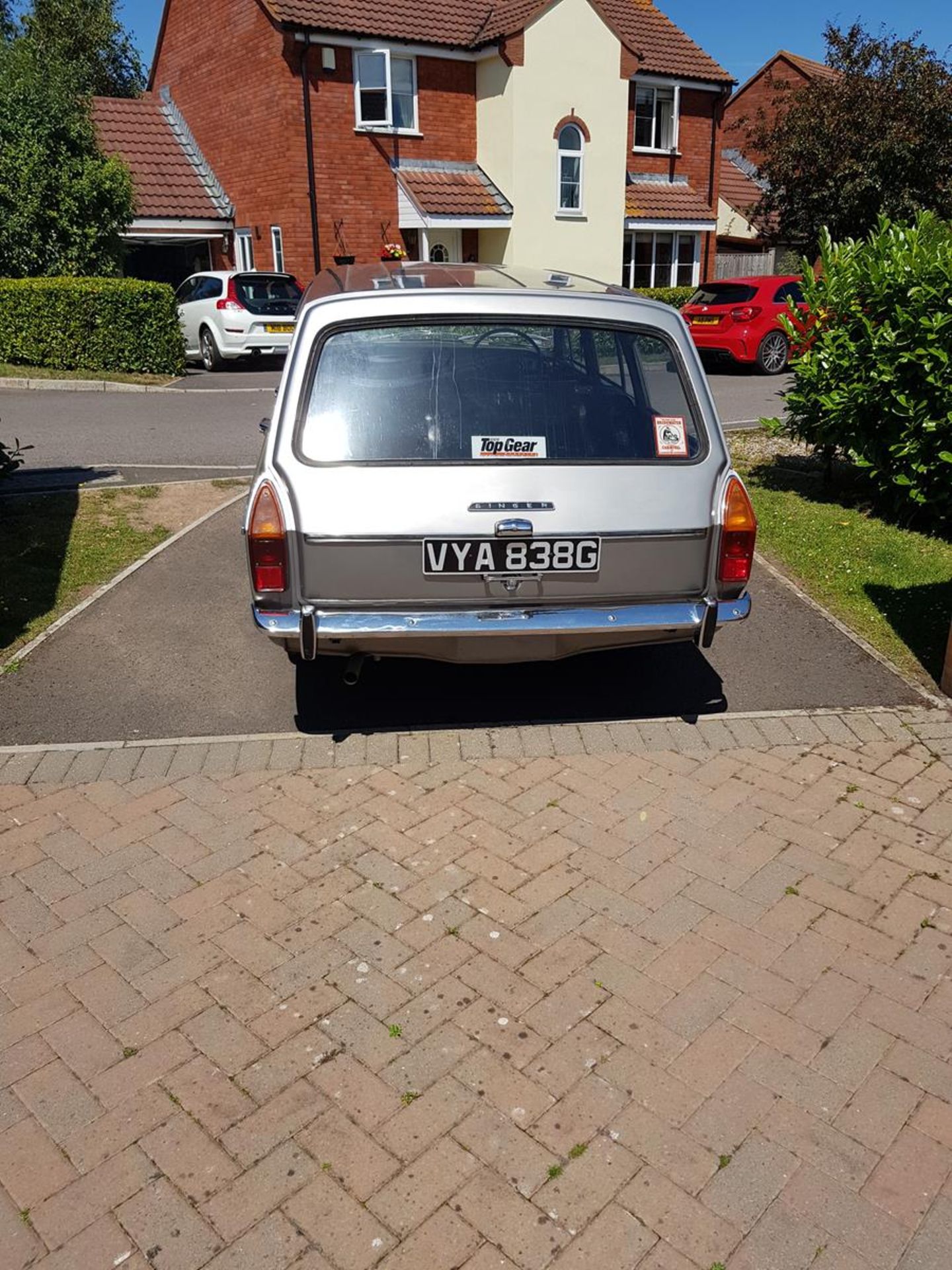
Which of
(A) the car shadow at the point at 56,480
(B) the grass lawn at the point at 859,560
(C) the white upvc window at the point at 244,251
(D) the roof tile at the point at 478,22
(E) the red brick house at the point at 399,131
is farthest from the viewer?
(C) the white upvc window at the point at 244,251

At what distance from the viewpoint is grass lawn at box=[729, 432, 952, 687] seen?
243 inches

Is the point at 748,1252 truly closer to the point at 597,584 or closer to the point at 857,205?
the point at 597,584

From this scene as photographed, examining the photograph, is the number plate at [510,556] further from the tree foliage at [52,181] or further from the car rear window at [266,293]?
the tree foliage at [52,181]

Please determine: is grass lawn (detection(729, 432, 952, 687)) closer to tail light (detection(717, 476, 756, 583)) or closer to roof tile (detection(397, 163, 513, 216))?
tail light (detection(717, 476, 756, 583))

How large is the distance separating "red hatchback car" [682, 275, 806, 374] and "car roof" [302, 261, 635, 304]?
1409 cm

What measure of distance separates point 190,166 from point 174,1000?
2765cm

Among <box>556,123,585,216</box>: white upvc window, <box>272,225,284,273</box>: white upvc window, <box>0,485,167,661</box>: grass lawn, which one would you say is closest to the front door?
<box>556,123,585,216</box>: white upvc window

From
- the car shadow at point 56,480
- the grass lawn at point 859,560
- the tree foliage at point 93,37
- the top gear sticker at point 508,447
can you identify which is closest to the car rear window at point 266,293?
the car shadow at point 56,480

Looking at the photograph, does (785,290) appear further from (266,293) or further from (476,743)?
(476,743)

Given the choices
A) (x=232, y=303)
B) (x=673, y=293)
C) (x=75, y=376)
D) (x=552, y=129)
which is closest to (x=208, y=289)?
(x=232, y=303)

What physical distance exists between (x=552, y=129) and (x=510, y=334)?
920 inches

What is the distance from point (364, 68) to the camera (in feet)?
77.7

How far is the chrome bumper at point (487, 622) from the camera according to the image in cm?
433

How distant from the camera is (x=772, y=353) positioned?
1922cm
